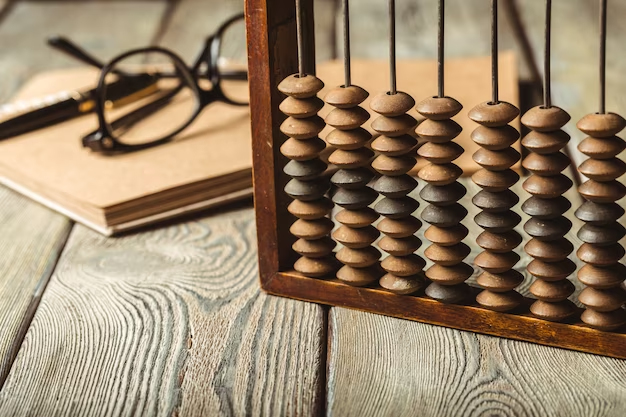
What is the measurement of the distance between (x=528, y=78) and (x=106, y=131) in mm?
687

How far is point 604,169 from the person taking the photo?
0.67m

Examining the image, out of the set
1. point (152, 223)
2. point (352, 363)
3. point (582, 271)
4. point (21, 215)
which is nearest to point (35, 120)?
point (21, 215)

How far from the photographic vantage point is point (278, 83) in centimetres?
78

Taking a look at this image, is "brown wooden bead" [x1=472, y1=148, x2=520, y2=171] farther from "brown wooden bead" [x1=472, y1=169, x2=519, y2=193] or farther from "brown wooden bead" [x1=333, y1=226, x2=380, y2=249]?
"brown wooden bead" [x1=333, y1=226, x2=380, y2=249]

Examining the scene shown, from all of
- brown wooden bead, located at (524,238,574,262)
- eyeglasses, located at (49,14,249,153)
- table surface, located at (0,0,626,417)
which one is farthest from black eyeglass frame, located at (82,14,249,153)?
brown wooden bead, located at (524,238,574,262)

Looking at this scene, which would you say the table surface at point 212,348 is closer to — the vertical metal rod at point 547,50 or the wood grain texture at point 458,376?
the wood grain texture at point 458,376

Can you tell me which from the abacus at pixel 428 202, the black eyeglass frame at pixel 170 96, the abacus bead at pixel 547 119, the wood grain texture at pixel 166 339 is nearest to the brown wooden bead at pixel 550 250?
the abacus at pixel 428 202

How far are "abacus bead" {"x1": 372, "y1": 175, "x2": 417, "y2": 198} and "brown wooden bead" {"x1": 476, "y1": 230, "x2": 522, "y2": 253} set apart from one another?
8cm

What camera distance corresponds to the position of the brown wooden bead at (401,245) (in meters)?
0.78

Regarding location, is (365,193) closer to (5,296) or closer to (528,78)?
(5,296)

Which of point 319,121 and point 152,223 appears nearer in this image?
point 319,121

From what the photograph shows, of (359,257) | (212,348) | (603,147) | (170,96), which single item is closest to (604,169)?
(603,147)

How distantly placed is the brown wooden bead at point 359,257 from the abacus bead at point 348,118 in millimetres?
120

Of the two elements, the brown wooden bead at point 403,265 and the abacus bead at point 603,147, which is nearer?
the abacus bead at point 603,147
